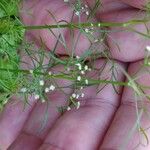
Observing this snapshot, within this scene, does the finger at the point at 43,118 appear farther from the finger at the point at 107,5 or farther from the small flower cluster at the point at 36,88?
the finger at the point at 107,5

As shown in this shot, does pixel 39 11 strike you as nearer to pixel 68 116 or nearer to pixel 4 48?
pixel 4 48

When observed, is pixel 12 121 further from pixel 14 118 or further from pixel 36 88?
pixel 36 88

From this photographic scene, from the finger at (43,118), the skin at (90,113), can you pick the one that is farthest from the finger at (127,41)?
the finger at (43,118)

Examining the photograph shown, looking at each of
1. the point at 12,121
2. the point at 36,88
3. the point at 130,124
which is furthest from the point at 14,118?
the point at 130,124

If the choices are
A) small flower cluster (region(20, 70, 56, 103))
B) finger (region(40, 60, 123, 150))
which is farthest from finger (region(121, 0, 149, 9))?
small flower cluster (region(20, 70, 56, 103))

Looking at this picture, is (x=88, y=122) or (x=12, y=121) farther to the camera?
(x=12, y=121)

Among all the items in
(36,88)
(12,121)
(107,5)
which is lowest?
(12,121)
